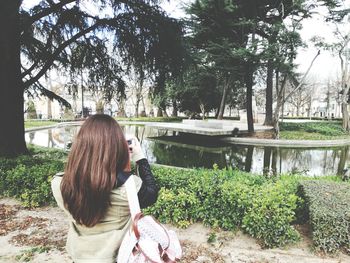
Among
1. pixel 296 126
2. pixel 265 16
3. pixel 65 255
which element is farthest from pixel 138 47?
pixel 296 126

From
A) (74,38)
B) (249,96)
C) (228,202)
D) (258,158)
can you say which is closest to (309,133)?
(249,96)

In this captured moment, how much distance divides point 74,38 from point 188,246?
5.62m

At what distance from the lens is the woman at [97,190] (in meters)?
1.46

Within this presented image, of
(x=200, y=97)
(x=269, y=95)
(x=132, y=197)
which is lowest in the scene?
(x=132, y=197)

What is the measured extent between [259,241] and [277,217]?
1.35ft

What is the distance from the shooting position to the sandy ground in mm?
3477

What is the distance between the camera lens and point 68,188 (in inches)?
58.9

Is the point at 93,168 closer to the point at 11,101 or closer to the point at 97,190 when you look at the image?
the point at 97,190

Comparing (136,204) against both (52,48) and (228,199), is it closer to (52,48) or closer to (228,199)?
(228,199)

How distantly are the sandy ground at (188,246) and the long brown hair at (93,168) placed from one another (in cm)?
226

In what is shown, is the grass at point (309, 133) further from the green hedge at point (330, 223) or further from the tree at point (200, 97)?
the green hedge at point (330, 223)

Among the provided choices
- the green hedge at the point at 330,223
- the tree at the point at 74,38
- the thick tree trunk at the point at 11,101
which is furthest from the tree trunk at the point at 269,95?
the green hedge at the point at 330,223

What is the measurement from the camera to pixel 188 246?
12.4 feet

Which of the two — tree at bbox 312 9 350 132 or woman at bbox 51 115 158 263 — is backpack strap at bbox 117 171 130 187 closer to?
woman at bbox 51 115 158 263
